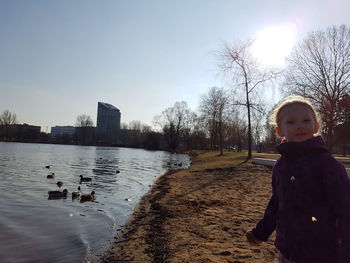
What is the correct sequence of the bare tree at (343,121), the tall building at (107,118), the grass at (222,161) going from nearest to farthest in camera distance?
the grass at (222,161) < the bare tree at (343,121) < the tall building at (107,118)

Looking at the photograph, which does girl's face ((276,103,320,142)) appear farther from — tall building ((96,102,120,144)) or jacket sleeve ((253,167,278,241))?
tall building ((96,102,120,144))

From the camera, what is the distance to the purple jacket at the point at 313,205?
199 centimetres

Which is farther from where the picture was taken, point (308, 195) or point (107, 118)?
point (107, 118)

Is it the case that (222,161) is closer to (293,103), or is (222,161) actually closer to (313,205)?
(293,103)

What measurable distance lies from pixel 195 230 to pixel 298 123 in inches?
203

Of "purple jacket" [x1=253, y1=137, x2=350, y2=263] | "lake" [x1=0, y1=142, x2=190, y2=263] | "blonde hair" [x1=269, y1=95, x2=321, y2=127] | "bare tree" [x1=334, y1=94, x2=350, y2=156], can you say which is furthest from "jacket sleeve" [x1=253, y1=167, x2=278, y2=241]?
"bare tree" [x1=334, y1=94, x2=350, y2=156]

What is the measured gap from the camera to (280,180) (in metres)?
2.39

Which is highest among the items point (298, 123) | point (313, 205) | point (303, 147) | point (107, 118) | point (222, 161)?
point (107, 118)

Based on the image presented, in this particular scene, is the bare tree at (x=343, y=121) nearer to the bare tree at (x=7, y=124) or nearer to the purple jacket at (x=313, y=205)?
the purple jacket at (x=313, y=205)

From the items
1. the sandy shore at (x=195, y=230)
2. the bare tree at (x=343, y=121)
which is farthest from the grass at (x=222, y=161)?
the sandy shore at (x=195, y=230)

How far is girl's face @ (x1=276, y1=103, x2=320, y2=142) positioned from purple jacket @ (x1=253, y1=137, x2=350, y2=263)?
→ 94mm

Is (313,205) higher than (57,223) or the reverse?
higher

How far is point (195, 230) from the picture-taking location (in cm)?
693

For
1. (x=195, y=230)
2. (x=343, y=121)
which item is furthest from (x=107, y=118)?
(x=195, y=230)
